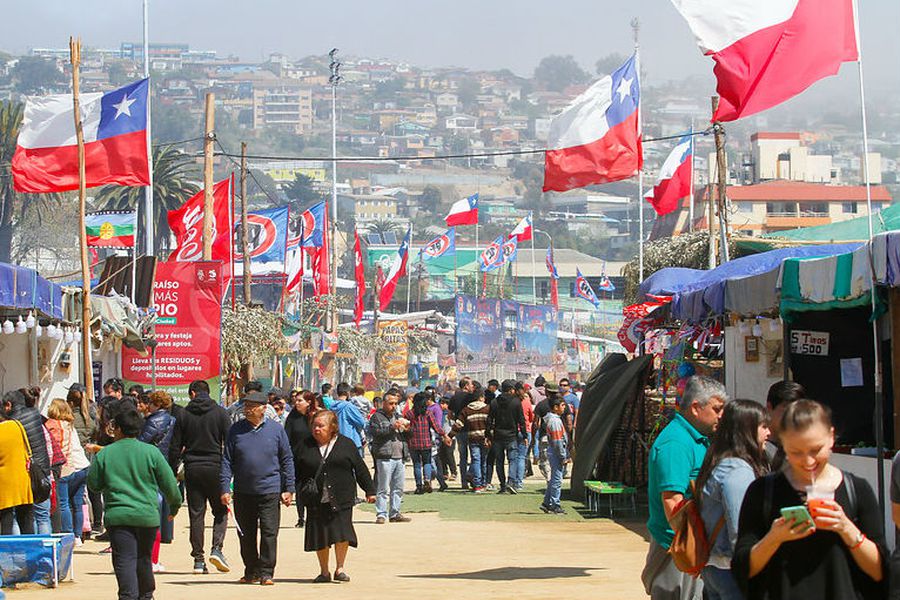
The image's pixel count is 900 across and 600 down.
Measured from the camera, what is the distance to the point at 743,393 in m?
17.6

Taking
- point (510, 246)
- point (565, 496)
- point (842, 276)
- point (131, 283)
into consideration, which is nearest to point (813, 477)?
point (842, 276)

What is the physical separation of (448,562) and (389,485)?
559 cm

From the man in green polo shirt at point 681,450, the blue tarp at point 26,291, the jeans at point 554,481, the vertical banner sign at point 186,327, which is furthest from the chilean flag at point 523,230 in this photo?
the man in green polo shirt at point 681,450

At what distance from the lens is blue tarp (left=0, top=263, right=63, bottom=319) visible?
58.5 ft

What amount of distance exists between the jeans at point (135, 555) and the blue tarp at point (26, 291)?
7.30m

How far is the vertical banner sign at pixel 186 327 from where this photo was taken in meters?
27.5

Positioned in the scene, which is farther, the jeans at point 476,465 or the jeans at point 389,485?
the jeans at point 476,465

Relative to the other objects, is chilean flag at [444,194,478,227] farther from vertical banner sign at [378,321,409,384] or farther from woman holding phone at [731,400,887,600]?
woman holding phone at [731,400,887,600]

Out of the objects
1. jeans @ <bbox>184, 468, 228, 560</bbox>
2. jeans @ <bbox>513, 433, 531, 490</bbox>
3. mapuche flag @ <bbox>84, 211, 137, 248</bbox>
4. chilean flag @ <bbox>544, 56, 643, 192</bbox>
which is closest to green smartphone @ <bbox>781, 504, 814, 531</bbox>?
jeans @ <bbox>184, 468, 228, 560</bbox>

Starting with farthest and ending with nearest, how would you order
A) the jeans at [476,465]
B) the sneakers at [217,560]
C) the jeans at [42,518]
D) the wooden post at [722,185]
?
the wooden post at [722,185]
the jeans at [476,465]
the sneakers at [217,560]
the jeans at [42,518]

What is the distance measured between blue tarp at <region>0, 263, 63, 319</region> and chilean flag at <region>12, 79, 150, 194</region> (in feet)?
6.36

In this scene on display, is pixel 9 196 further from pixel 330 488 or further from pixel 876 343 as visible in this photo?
pixel 876 343

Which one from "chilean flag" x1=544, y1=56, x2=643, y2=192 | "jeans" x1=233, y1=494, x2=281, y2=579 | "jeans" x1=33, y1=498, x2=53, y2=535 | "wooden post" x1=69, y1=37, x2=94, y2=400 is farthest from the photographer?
"chilean flag" x1=544, y1=56, x2=643, y2=192

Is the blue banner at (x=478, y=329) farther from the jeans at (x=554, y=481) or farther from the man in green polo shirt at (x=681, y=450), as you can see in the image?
the man in green polo shirt at (x=681, y=450)
